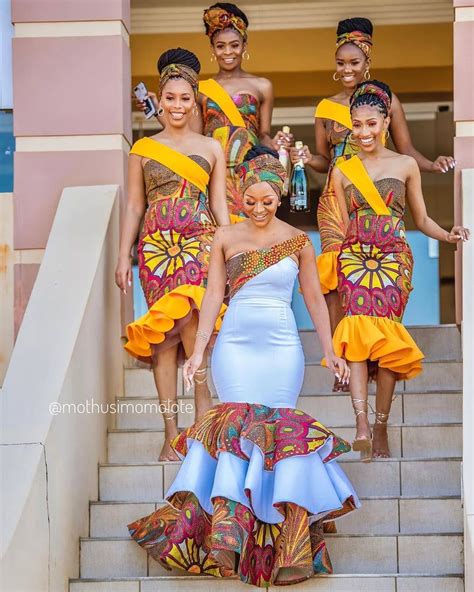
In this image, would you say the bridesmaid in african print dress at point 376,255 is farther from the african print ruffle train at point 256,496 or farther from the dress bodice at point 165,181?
the african print ruffle train at point 256,496

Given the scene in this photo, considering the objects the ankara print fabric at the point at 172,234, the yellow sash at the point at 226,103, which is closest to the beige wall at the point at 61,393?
the ankara print fabric at the point at 172,234

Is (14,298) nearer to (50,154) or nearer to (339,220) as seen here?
(50,154)

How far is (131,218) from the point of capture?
838 centimetres

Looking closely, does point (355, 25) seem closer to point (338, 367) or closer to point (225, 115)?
point (225, 115)

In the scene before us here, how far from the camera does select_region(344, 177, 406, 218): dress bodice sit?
828cm

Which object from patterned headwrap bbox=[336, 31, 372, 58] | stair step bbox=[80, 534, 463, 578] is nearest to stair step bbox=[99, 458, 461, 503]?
stair step bbox=[80, 534, 463, 578]

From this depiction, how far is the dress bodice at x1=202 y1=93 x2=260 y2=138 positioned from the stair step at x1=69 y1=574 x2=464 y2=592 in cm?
309

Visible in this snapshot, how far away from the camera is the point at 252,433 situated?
704 cm

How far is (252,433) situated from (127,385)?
78.3 inches

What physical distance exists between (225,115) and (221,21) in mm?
547

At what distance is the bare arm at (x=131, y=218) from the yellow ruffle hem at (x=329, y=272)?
1.09 metres

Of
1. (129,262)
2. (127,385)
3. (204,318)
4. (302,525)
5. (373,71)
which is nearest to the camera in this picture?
(302,525)

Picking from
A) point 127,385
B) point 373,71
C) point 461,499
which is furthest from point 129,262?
point 373,71

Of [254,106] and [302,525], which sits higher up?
[254,106]
